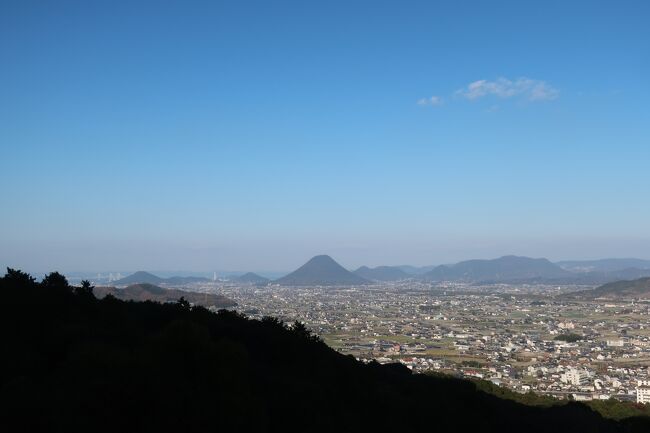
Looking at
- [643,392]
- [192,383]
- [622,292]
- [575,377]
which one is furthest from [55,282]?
[622,292]

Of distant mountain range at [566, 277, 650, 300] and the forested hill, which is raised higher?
the forested hill

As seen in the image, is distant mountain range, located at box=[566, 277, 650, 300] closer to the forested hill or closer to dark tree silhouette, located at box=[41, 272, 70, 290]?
the forested hill

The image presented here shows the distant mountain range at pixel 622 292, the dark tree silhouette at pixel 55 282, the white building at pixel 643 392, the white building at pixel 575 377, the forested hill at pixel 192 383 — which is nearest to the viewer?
the forested hill at pixel 192 383

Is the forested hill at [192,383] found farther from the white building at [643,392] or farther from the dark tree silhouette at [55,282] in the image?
the white building at [643,392]

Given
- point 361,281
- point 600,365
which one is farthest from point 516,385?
point 361,281

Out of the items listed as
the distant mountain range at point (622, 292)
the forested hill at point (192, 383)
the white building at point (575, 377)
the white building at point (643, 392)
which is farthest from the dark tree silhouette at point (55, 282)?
the distant mountain range at point (622, 292)

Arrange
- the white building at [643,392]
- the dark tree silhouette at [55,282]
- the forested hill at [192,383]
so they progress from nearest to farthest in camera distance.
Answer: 1. the forested hill at [192,383]
2. the dark tree silhouette at [55,282]
3. the white building at [643,392]

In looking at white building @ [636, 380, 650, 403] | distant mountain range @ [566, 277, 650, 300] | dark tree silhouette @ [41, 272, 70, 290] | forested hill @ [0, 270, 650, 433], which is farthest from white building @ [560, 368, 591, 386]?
distant mountain range @ [566, 277, 650, 300]

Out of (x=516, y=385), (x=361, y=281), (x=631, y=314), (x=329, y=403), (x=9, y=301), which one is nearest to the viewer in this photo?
(x=329, y=403)

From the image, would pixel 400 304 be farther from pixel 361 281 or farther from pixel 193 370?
pixel 361 281
